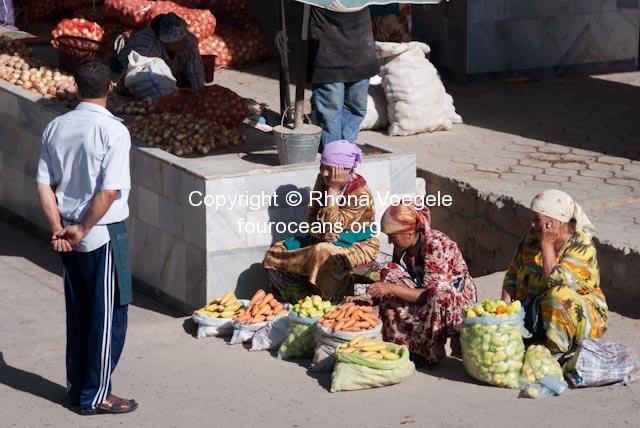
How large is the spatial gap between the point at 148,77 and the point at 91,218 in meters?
4.09

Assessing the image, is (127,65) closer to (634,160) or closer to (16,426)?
(634,160)

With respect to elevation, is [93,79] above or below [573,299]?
above

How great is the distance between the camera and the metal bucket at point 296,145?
26.7ft

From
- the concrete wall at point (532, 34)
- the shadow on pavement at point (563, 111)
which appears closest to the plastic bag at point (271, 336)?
the shadow on pavement at point (563, 111)

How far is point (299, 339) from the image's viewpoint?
707 cm

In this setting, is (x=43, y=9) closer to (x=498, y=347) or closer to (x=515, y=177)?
(x=515, y=177)

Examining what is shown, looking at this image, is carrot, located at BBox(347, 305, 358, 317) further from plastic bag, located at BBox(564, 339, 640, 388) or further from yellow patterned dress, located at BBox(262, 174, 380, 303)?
plastic bag, located at BBox(564, 339, 640, 388)

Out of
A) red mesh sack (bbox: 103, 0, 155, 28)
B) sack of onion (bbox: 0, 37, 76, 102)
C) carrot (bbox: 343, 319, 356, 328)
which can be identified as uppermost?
red mesh sack (bbox: 103, 0, 155, 28)

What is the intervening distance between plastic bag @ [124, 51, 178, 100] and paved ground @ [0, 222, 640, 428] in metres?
2.57

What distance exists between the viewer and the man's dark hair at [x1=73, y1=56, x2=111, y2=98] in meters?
5.98

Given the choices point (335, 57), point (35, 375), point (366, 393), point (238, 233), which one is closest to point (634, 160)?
point (335, 57)

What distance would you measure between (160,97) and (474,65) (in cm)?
365

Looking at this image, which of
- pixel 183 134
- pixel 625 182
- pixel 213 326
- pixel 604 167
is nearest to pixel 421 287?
pixel 213 326

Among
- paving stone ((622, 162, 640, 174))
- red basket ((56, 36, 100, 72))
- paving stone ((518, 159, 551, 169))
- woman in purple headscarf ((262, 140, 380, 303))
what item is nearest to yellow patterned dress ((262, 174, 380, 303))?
woman in purple headscarf ((262, 140, 380, 303))
